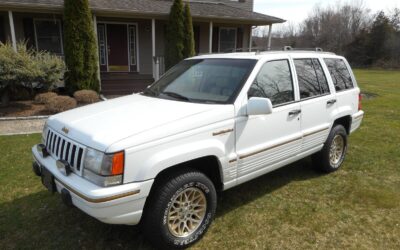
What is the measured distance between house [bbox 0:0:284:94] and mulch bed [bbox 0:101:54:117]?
9.19 ft

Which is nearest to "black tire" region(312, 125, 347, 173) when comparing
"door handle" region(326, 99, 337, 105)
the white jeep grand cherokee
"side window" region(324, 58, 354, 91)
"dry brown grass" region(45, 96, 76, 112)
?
the white jeep grand cherokee

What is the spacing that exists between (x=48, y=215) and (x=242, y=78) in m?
2.75

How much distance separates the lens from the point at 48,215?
12.3ft

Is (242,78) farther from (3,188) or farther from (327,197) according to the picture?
(3,188)

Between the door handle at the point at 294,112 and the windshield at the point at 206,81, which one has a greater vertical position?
the windshield at the point at 206,81

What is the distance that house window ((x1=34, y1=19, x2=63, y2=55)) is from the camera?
1316 centimetres

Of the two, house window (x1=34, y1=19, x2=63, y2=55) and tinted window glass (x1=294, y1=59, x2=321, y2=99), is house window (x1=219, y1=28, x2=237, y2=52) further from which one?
tinted window glass (x1=294, y1=59, x2=321, y2=99)

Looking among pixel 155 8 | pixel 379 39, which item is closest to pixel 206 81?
pixel 155 8

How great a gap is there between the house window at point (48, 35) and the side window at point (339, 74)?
1189 cm

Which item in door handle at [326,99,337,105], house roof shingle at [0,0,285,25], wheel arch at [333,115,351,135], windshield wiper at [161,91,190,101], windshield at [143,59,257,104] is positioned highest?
house roof shingle at [0,0,285,25]

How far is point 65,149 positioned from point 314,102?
3143 millimetres

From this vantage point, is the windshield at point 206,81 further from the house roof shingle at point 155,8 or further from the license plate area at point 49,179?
the house roof shingle at point 155,8

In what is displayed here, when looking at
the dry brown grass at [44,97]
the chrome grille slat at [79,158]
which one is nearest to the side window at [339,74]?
the chrome grille slat at [79,158]

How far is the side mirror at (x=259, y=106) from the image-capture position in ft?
10.6
